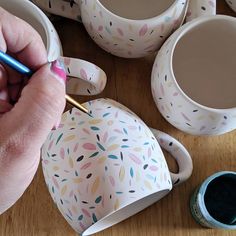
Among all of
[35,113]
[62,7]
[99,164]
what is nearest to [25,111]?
[35,113]

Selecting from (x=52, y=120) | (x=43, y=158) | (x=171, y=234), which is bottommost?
(x=171, y=234)

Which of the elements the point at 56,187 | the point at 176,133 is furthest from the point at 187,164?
the point at 56,187

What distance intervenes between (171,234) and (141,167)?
0.41 ft

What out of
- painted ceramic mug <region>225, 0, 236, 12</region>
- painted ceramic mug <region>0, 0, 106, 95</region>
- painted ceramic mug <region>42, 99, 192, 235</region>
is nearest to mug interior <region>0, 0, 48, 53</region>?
painted ceramic mug <region>0, 0, 106, 95</region>

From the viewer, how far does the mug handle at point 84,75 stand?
549mm

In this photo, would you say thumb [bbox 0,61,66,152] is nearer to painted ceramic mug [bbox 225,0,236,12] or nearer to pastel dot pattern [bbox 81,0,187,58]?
pastel dot pattern [bbox 81,0,187,58]

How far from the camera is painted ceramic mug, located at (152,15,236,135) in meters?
0.55

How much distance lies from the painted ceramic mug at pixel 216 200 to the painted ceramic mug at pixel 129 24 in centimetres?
15

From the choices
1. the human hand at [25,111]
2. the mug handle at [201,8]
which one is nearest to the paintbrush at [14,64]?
the human hand at [25,111]

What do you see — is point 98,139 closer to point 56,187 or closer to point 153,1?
point 56,187

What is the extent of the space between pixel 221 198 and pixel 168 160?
0.22 feet

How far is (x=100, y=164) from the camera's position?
1.69 feet

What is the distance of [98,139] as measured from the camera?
20.6 inches

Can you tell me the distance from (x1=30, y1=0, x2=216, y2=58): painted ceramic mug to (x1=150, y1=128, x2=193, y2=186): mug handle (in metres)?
0.09
